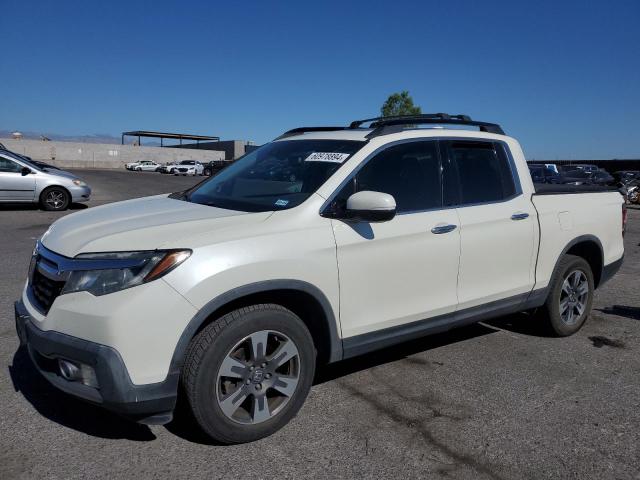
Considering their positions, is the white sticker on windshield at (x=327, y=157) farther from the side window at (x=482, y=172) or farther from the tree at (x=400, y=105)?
Answer: the tree at (x=400, y=105)

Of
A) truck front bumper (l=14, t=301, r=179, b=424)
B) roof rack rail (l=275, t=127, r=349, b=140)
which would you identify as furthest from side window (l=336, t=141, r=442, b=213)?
truck front bumper (l=14, t=301, r=179, b=424)

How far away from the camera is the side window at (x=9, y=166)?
14.0 m

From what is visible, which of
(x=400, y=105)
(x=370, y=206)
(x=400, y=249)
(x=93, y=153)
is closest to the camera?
(x=370, y=206)

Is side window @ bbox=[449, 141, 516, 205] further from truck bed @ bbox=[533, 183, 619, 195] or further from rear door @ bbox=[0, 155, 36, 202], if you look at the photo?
rear door @ bbox=[0, 155, 36, 202]

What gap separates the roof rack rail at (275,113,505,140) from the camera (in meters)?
3.98

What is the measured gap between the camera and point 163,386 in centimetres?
276

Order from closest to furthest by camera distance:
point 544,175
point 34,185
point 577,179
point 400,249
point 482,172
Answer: point 400,249
point 482,172
point 34,185
point 577,179
point 544,175

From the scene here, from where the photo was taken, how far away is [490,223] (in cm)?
418

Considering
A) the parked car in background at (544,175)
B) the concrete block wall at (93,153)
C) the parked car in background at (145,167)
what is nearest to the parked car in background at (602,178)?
the parked car in background at (544,175)

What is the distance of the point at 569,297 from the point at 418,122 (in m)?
2.20

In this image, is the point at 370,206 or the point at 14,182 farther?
the point at 14,182

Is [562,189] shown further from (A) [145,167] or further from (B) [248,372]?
(A) [145,167]

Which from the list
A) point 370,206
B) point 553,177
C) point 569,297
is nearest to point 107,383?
point 370,206

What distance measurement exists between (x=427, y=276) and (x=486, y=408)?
0.93 metres
